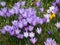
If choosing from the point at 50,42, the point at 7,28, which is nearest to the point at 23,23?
the point at 7,28

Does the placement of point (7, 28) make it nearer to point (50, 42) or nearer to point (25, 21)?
point (25, 21)

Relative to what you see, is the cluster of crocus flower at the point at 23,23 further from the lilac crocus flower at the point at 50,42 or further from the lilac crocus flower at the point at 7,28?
the lilac crocus flower at the point at 50,42

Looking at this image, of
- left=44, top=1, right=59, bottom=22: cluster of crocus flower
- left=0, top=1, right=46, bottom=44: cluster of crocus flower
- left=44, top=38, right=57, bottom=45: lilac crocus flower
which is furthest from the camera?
left=44, top=1, right=59, bottom=22: cluster of crocus flower

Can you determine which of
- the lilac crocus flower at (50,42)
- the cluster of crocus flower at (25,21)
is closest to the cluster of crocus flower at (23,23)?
the cluster of crocus flower at (25,21)

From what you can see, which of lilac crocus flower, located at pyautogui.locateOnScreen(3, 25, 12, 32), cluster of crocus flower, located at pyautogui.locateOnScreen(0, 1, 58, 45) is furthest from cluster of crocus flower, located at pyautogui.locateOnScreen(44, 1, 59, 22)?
lilac crocus flower, located at pyautogui.locateOnScreen(3, 25, 12, 32)

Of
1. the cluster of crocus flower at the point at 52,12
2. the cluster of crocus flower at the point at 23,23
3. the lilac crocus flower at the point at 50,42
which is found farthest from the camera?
the cluster of crocus flower at the point at 52,12

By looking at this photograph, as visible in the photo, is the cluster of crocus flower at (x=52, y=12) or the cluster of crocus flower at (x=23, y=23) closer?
the cluster of crocus flower at (x=23, y=23)

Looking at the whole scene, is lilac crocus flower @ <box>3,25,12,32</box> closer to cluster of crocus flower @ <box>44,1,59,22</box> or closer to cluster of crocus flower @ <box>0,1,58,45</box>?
cluster of crocus flower @ <box>0,1,58,45</box>

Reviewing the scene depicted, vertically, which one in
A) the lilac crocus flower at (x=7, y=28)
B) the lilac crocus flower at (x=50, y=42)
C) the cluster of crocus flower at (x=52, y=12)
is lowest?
the lilac crocus flower at (x=50, y=42)

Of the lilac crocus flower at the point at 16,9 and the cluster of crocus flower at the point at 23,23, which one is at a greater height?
the lilac crocus flower at the point at 16,9
